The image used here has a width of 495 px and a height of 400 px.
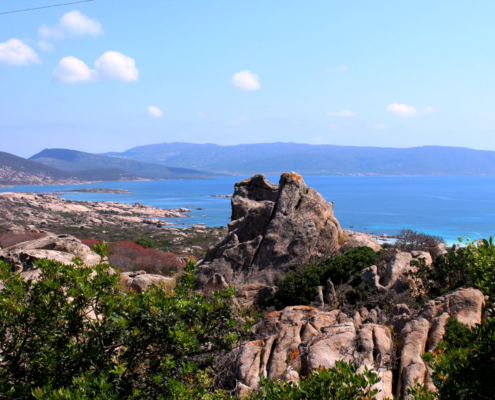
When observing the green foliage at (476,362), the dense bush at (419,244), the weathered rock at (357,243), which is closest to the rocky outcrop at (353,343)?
the green foliage at (476,362)

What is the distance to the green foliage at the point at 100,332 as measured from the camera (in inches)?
193

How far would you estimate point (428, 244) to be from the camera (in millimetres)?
17062

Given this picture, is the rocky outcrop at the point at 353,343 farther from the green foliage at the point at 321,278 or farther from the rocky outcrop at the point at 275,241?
the rocky outcrop at the point at 275,241

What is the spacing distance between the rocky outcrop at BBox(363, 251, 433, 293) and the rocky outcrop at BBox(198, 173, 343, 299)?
3023mm

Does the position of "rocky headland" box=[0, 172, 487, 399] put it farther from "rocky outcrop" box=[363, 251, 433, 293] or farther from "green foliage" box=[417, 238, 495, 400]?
"green foliage" box=[417, 238, 495, 400]

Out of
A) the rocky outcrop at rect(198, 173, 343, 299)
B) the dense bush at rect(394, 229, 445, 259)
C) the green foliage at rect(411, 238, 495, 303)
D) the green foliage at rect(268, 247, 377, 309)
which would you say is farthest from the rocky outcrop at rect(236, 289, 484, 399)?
the dense bush at rect(394, 229, 445, 259)

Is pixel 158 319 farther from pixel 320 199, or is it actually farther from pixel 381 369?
pixel 320 199

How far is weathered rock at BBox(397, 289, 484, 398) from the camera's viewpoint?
6.28m

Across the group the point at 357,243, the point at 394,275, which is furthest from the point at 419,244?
the point at 394,275

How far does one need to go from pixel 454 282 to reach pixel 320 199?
655 centimetres

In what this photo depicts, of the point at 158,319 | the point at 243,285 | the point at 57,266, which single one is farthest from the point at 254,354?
the point at 243,285

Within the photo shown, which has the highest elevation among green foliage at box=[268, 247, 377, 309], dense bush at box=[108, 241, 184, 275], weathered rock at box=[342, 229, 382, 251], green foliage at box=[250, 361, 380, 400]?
green foliage at box=[250, 361, 380, 400]

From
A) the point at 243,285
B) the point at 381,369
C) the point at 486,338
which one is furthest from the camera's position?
the point at 243,285

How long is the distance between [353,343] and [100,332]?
4529mm
